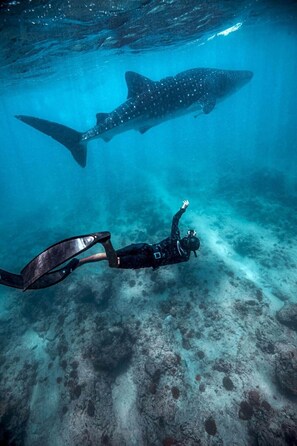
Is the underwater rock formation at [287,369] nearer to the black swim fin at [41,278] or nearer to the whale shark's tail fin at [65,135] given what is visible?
the black swim fin at [41,278]

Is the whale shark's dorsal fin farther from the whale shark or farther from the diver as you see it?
the diver

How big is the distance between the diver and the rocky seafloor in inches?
147

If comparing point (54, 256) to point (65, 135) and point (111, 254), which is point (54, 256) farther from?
point (65, 135)

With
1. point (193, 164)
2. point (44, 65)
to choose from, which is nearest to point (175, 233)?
point (44, 65)

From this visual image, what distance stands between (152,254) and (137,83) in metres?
8.23

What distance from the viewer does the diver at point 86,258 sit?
296cm

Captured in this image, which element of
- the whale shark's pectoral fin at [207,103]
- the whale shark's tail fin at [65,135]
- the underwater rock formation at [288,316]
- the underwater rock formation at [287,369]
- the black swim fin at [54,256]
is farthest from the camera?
the whale shark's pectoral fin at [207,103]

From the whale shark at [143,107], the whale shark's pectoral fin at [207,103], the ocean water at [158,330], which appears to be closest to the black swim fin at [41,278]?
the ocean water at [158,330]

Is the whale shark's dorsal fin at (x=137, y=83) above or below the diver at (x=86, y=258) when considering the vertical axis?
above

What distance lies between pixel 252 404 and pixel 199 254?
6091 mm

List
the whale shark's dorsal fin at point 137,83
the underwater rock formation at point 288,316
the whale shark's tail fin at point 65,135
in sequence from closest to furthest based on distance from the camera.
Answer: the underwater rock formation at point 288,316 < the whale shark's tail fin at point 65,135 < the whale shark's dorsal fin at point 137,83

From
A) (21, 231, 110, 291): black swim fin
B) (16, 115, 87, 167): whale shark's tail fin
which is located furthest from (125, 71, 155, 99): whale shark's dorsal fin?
(21, 231, 110, 291): black swim fin

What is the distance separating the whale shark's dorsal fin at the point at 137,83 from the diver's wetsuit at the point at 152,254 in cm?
729

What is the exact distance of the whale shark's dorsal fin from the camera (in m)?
10.3
